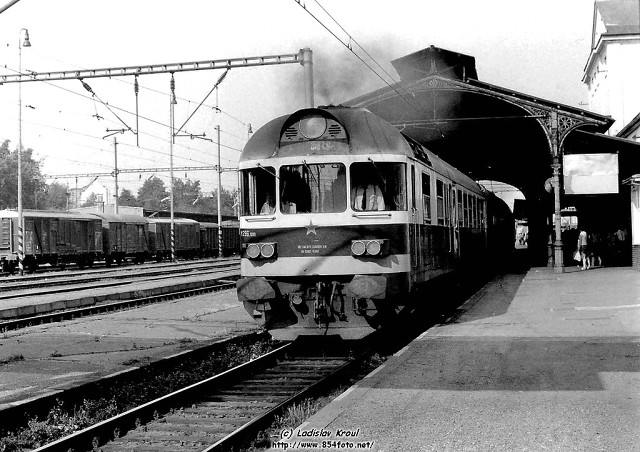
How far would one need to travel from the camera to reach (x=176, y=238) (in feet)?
184

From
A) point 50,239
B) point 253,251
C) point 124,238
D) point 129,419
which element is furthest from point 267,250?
point 124,238

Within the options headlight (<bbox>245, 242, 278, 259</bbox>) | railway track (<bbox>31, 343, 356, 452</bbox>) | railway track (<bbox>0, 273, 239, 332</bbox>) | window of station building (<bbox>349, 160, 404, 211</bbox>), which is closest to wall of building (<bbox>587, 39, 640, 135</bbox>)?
railway track (<bbox>0, 273, 239, 332</bbox>)

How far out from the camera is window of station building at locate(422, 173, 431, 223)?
486 inches

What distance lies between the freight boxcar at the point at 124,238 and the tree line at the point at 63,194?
48.5ft

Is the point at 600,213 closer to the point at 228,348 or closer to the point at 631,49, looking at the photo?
the point at 631,49

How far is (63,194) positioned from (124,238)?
63.5 m

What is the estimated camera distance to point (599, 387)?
7.68 meters

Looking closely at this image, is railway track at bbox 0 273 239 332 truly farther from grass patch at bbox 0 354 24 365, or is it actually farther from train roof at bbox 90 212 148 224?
train roof at bbox 90 212 148 224

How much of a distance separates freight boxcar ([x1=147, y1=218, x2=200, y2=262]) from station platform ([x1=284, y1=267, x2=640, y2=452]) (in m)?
41.9

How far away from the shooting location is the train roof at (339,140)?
1084cm

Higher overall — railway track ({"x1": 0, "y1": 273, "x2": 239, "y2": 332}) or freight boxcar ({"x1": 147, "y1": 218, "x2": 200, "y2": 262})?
freight boxcar ({"x1": 147, "y1": 218, "x2": 200, "y2": 262})

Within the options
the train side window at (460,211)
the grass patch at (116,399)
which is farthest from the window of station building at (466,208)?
the grass patch at (116,399)

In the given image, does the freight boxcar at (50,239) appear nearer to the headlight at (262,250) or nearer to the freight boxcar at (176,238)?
the freight boxcar at (176,238)

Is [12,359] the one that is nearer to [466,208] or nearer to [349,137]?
[349,137]
